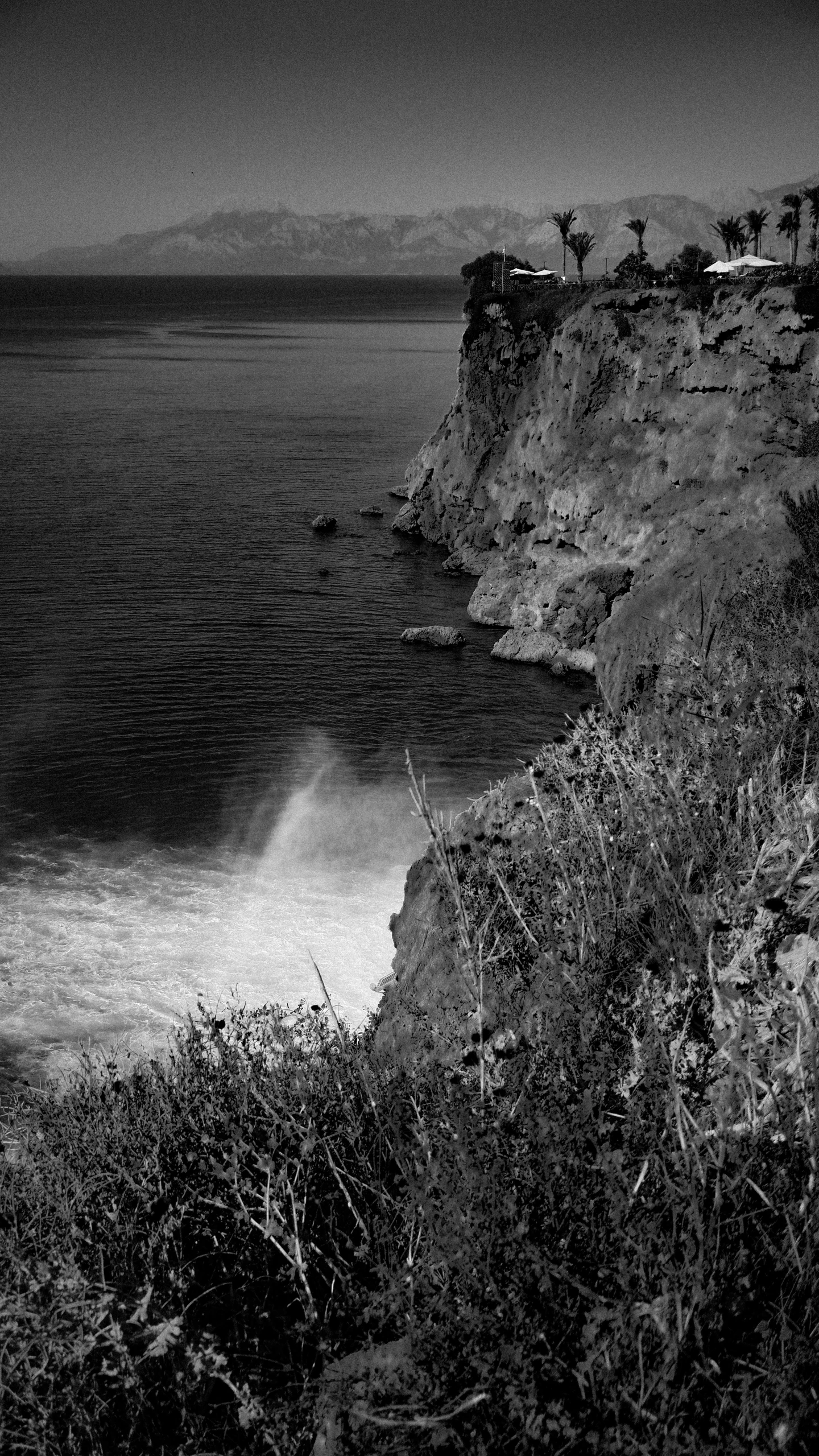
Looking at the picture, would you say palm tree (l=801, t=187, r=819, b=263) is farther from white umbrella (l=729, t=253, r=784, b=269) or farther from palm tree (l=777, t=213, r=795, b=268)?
white umbrella (l=729, t=253, r=784, b=269)

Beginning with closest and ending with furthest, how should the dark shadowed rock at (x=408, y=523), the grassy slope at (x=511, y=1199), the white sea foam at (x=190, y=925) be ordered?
the grassy slope at (x=511, y=1199)
the white sea foam at (x=190, y=925)
the dark shadowed rock at (x=408, y=523)

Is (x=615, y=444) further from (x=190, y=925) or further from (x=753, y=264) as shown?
(x=190, y=925)

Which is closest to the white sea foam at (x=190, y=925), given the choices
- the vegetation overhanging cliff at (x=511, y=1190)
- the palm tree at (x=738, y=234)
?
the vegetation overhanging cliff at (x=511, y=1190)

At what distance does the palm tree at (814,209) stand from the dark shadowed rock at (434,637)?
29.1 metres

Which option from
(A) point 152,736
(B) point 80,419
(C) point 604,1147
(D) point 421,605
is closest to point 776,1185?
(C) point 604,1147

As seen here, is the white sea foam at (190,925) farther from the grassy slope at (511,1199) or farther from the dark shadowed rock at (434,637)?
the dark shadowed rock at (434,637)

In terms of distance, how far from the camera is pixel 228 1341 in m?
7.12

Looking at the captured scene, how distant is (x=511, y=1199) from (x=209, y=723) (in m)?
35.7

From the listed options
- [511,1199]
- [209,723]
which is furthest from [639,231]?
[511,1199]

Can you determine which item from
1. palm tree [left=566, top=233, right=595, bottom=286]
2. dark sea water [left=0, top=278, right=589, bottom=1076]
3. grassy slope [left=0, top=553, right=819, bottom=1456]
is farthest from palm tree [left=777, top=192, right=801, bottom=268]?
grassy slope [left=0, top=553, right=819, bottom=1456]

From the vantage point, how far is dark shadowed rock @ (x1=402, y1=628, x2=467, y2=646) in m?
51.2

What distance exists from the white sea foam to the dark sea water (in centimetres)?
8

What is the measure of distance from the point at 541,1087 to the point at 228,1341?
292 centimetres

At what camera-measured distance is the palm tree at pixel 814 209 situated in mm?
64312
